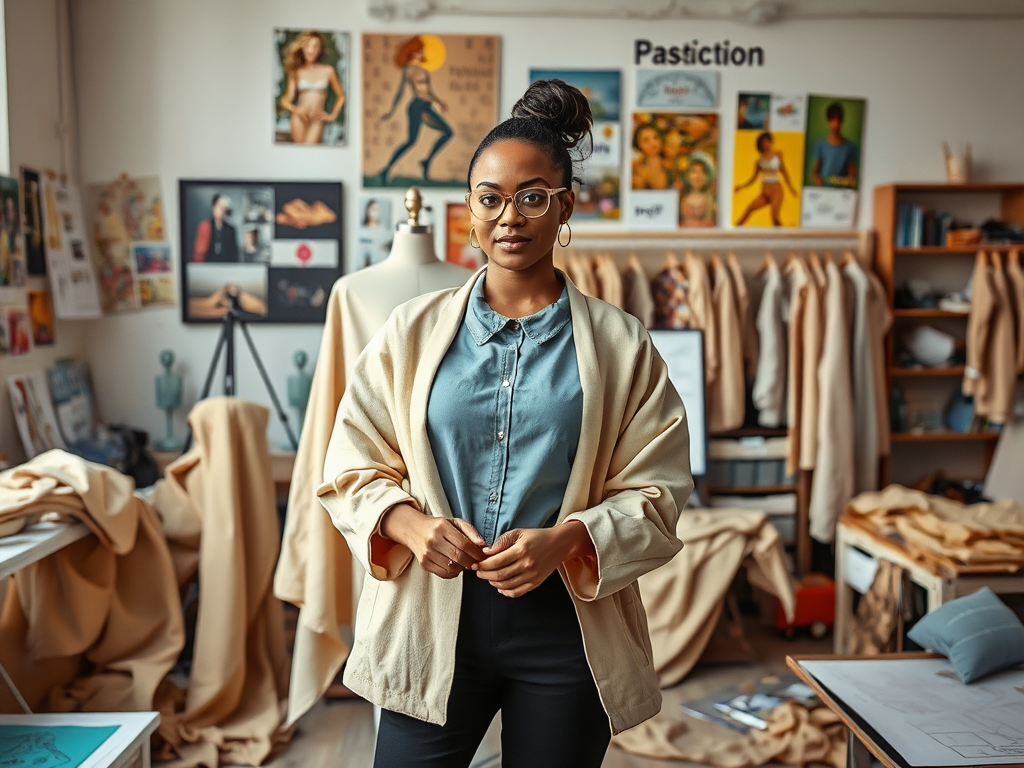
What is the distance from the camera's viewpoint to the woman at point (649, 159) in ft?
14.2

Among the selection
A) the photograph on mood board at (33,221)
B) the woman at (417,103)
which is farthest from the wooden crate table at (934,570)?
the photograph on mood board at (33,221)

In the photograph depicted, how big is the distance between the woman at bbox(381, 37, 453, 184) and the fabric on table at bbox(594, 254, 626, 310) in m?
0.91

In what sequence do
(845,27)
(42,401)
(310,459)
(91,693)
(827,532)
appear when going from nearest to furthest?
(310,459) < (91,693) < (42,401) < (827,532) < (845,27)

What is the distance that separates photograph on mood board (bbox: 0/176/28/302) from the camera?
3326mm

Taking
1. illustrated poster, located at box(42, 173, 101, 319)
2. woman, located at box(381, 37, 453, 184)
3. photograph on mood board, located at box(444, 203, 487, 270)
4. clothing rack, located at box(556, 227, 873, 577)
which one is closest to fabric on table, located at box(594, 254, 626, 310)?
clothing rack, located at box(556, 227, 873, 577)

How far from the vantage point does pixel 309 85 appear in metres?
4.16

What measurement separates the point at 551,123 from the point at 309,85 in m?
3.18

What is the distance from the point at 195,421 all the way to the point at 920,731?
2201 millimetres

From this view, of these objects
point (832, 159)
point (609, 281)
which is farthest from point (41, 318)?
point (832, 159)

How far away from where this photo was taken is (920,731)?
1.72 m

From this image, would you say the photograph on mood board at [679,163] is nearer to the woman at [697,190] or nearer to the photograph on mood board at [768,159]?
the woman at [697,190]

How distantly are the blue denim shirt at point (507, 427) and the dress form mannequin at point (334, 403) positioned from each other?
88 cm

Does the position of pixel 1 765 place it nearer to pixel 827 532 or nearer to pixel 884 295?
pixel 827 532

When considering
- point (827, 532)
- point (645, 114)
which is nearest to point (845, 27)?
point (645, 114)
